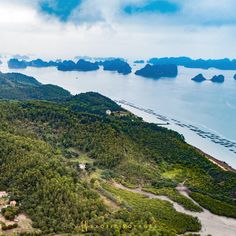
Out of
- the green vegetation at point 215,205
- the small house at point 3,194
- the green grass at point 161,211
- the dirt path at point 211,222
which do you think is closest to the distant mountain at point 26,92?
the green vegetation at point 215,205

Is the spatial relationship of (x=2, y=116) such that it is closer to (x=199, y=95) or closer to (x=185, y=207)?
(x=185, y=207)

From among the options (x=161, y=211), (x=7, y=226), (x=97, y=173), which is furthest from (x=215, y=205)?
(x=7, y=226)

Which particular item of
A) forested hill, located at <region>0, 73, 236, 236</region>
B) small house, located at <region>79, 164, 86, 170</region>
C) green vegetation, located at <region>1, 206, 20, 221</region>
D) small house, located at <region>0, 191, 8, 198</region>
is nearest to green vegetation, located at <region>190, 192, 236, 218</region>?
forested hill, located at <region>0, 73, 236, 236</region>

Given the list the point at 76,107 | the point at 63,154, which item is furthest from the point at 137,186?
the point at 76,107

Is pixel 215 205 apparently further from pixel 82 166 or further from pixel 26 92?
pixel 26 92

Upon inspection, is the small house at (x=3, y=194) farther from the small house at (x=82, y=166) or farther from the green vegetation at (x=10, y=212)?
the small house at (x=82, y=166)

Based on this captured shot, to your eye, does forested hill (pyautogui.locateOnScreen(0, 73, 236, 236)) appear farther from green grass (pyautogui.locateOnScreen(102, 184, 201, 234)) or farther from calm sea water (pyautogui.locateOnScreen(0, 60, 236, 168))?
calm sea water (pyautogui.locateOnScreen(0, 60, 236, 168))
